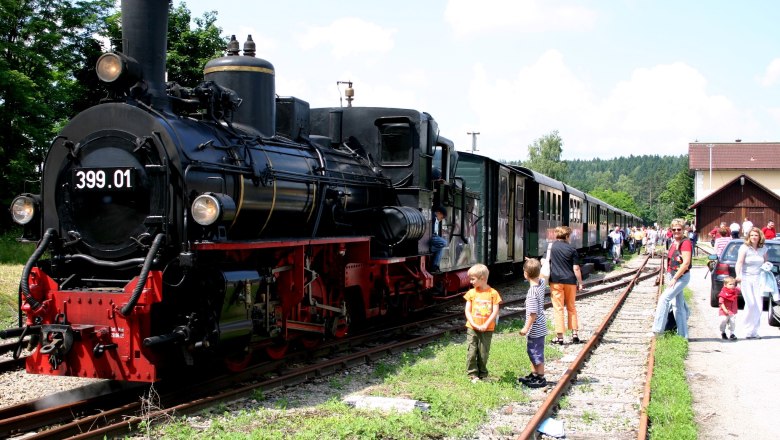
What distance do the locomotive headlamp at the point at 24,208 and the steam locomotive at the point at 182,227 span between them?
2cm

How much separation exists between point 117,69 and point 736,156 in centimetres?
6204

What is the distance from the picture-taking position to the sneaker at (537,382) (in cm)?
742

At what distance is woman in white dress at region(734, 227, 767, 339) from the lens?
10.6 meters

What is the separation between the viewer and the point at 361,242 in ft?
31.7

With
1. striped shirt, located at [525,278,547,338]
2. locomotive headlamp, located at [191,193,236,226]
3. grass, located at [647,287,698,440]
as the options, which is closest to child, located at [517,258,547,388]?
striped shirt, located at [525,278,547,338]

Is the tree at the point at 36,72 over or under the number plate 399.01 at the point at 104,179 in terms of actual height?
over

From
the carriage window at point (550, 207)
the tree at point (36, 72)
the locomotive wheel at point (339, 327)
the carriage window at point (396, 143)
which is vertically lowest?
the locomotive wheel at point (339, 327)

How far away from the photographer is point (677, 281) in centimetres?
989

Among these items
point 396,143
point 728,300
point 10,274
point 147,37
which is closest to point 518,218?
point 396,143

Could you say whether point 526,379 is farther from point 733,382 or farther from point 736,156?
point 736,156

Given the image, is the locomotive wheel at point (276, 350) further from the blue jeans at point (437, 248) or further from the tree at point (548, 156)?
the tree at point (548, 156)

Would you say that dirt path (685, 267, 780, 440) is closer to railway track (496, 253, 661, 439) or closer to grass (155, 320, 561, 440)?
railway track (496, 253, 661, 439)

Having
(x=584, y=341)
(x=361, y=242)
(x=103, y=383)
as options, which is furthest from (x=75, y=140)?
(x=584, y=341)

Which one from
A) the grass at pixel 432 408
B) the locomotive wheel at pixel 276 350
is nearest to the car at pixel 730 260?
the grass at pixel 432 408
